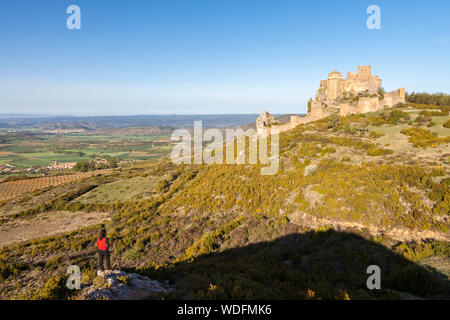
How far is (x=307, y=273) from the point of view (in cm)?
884

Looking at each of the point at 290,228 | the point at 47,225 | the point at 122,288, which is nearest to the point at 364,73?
the point at 290,228

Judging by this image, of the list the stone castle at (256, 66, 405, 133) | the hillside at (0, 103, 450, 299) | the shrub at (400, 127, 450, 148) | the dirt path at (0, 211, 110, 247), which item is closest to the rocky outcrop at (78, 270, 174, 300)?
the hillside at (0, 103, 450, 299)

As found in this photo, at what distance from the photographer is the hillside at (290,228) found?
319 inches

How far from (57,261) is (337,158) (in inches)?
787

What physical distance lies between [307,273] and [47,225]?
22.0m

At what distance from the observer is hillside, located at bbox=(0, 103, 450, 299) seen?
8094 mm

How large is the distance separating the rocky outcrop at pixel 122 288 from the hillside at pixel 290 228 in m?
0.62

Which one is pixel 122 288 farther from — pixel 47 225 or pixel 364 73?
pixel 364 73

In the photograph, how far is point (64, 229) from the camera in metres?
19.3

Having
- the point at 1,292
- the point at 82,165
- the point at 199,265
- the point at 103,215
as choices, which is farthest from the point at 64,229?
the point at 82,165

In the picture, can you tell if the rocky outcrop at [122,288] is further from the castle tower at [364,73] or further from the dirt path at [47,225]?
the castle tower at [364,73]

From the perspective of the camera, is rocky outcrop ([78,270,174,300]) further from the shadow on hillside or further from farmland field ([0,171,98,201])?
farmland field ([0,171,98,201])
